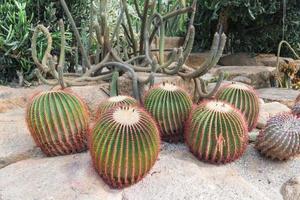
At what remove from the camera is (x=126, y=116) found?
2244 mm

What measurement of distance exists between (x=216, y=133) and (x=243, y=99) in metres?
0.49

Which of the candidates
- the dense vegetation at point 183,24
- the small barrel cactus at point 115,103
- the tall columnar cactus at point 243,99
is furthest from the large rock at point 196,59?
the small barrel cactus at point 115,103

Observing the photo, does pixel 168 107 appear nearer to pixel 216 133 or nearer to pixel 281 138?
pixel 216 133

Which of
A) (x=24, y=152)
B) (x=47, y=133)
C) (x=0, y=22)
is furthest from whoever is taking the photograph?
(x=0, y=22)

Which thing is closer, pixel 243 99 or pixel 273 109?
pixel 243 99

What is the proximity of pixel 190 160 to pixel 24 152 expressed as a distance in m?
0.96

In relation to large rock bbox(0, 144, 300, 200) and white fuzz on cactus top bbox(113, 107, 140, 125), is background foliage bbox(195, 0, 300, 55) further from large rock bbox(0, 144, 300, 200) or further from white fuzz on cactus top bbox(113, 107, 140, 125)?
white fuzz on cactus top bbox(113, 107, 140, 125)

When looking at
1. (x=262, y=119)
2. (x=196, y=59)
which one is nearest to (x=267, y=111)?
(x=262, y=119)

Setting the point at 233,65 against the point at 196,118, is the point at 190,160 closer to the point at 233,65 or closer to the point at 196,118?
the point at 196,118

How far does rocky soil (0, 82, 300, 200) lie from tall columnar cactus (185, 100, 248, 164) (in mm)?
76

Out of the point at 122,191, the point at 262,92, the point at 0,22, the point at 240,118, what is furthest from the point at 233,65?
the point at 122,191

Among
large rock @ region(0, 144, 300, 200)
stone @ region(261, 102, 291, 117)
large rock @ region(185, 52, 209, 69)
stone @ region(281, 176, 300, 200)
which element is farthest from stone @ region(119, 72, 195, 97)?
large rock @ region(185, 52, 209, 69)

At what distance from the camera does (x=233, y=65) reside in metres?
5.84

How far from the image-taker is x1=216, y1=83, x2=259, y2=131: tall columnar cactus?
9.28 feet
